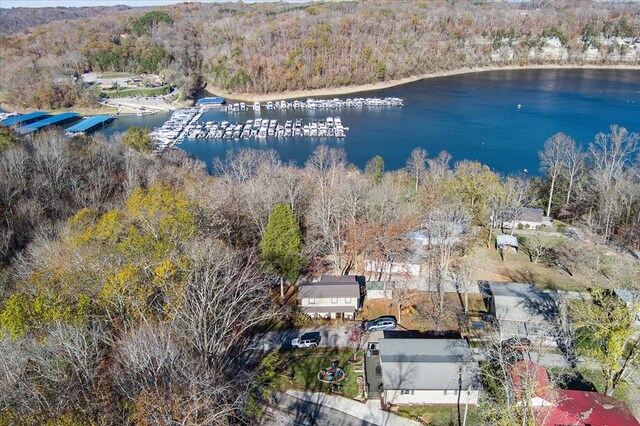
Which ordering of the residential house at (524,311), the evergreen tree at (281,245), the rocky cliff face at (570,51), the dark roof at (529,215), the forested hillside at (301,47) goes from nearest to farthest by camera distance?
1. the residential house at (524,311)
2. the evergreen tree at (281,245)
3. the dark roof at (529,215)
4. the forested hillside at (301,47)
5. the rocky cliff face at (570,51)

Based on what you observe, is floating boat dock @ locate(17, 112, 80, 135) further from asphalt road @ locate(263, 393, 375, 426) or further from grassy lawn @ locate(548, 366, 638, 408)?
grassy lawn @ locate(548, 366, 638, 408)

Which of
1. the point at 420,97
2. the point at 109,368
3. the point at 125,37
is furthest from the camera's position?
the point at 125,37

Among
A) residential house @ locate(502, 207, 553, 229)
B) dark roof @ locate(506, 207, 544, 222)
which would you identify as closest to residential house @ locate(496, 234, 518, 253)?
residential house @ locate(502, 207, 553, 229)

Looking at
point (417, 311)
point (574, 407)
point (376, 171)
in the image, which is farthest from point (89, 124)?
point (574, 407)

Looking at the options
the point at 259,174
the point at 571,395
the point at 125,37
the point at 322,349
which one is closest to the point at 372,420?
the point at 322,349

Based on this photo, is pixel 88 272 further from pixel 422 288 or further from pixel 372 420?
pixel 422 288

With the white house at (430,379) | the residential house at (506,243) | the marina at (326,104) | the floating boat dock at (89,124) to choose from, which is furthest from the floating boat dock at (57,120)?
the white house at (430,379)

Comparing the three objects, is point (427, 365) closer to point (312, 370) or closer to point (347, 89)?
point (312, 370)

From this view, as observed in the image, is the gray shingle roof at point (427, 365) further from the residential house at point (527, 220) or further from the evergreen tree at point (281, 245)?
the residential house at point (527, 220)
